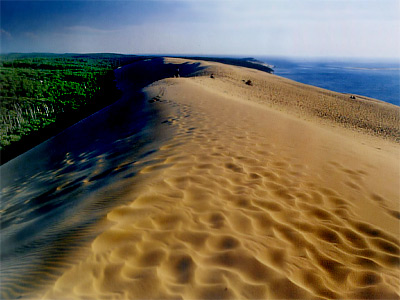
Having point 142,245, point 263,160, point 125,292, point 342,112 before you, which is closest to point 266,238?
point 142,245

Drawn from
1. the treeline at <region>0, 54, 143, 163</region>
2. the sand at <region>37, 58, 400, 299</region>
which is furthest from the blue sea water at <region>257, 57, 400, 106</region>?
the sand at <region>37, 58, 400, 299</region>

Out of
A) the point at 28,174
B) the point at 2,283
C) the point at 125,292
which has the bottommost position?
the point at 28,174

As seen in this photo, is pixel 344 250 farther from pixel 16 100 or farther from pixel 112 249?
pixel 16 100

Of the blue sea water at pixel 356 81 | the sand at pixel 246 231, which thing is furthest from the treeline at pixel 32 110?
the blue sea water at pixel 356 81

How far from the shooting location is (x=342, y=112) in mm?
17234

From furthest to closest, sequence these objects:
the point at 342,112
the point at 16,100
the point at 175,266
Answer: the point at 16,100, the point at 342,112, the point at 175,266

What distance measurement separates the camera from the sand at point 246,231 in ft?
6.50

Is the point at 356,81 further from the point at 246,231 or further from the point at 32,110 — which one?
the point at 246,231

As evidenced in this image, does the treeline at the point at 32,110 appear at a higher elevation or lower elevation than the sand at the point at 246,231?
lower

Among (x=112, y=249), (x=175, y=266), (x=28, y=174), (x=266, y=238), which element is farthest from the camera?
(x=28, y=174)

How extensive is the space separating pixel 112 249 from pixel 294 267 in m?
1.58

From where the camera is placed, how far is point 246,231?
8.52 feet

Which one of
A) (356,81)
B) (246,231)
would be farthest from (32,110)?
(356,81)

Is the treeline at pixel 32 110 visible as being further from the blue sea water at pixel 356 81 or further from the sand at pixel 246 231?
the blue sea water at pixel 356 81
